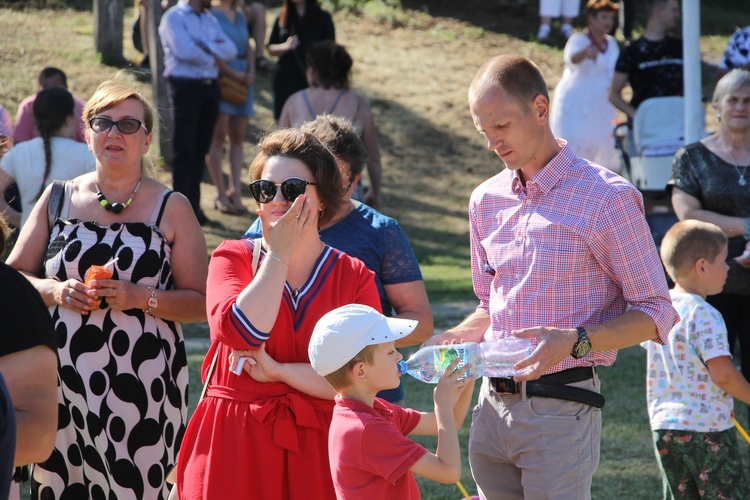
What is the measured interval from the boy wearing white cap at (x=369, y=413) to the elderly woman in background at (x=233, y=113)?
8.43m

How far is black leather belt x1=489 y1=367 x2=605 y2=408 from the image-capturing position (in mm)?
3270

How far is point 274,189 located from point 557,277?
957mm

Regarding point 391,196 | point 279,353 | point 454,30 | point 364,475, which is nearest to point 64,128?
point 279,353

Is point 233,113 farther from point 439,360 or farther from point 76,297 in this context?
point 439,360

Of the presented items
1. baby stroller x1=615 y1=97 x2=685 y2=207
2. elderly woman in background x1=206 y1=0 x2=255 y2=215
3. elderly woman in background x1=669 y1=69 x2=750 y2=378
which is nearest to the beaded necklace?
elderly woman in background x1=669 y1=69 x2=750 y2=378

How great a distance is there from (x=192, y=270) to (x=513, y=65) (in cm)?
158

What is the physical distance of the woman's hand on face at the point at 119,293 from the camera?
3.77 metres

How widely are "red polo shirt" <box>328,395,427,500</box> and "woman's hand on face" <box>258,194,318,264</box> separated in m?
0.51

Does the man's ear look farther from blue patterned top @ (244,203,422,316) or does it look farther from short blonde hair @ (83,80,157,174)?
short blonde hair @ (83,80,157,174)

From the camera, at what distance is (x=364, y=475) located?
296 cm

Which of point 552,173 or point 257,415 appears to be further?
point 552,173

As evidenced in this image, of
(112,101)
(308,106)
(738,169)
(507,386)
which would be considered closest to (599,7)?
(308,106)

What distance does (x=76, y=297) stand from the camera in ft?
12.4

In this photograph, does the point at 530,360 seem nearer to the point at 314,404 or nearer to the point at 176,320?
the point at 314,404
